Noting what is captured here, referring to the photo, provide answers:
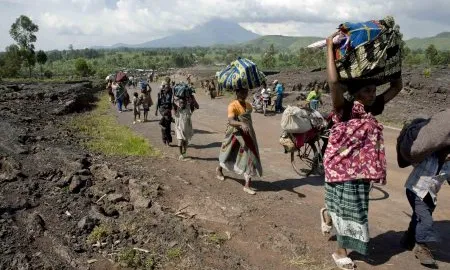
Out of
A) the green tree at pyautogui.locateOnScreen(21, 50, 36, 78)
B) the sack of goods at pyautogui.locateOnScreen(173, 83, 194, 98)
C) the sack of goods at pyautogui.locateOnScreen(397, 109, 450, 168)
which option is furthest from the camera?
the green tree at pyautogui.locateOnScreen(21, 50, 36, 78)

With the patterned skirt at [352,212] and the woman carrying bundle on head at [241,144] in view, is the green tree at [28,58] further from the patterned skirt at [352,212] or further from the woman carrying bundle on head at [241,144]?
the patterned skirt at [352,212]

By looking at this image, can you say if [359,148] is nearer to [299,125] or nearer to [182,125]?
[299,125]

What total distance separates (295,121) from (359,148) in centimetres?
329

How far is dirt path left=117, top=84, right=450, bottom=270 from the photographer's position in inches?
183

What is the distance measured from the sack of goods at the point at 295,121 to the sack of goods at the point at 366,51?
132 inches

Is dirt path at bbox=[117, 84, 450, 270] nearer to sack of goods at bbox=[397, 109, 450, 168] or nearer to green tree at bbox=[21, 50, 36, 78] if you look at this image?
sack of goods at bbox=[397, 109, 450, 168]

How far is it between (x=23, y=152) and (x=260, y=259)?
6383 mm

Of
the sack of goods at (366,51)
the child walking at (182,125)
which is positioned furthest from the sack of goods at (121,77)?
the sack of goods at (366,51)

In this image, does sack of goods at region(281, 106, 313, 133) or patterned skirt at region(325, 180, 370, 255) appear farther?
sack of goods at region(281, 106, 313, 133)

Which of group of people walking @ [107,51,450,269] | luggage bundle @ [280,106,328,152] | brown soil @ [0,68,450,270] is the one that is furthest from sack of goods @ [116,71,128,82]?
group of people walking @ [107,51,450,269]

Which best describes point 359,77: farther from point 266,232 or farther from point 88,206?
point 88,206

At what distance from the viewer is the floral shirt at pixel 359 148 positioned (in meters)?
3.92

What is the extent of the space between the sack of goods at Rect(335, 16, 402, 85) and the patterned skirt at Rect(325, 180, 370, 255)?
→ 102 centimetres

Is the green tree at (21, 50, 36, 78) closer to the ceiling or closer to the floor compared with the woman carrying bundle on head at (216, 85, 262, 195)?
closer to the ceiling
